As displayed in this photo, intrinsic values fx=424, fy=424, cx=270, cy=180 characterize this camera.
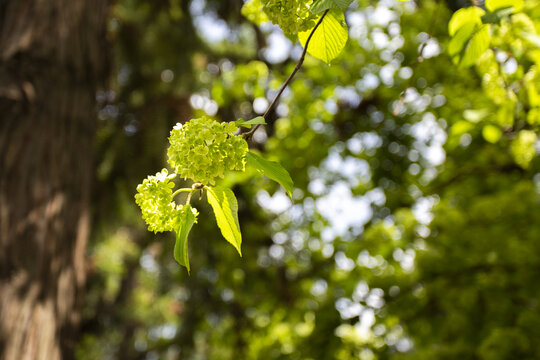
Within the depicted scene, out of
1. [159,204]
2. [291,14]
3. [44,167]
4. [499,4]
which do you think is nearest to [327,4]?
[291,14]

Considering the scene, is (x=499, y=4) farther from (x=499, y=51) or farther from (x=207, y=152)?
(x=207, y=152)

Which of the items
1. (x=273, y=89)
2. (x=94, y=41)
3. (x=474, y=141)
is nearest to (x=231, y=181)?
(x=273, y=89)

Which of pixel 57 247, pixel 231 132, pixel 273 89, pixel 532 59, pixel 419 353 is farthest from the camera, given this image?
pixel 273 89

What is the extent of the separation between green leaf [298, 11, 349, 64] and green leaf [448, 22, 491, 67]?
0.43 metres

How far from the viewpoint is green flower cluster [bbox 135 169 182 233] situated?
733mm

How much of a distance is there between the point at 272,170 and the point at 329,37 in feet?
0.93

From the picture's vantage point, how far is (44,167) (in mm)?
2152

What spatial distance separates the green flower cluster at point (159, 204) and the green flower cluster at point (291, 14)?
34 centimetres

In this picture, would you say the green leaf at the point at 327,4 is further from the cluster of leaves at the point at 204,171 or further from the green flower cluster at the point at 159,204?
the green flower cluster at the point at 159,204

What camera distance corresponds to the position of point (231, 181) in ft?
8.31

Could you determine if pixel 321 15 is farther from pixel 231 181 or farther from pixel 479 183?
pixel 479 183

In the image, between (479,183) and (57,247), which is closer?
(57,247)

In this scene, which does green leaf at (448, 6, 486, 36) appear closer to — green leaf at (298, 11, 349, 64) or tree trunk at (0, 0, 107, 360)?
green leaf at (298, 11, 349, 64)

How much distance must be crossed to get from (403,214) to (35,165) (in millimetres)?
2451
